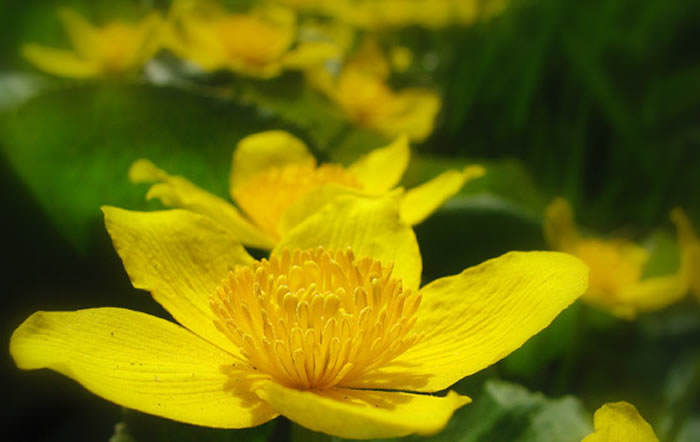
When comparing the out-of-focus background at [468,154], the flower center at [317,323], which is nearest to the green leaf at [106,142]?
the out-of-focus background at [468,154]

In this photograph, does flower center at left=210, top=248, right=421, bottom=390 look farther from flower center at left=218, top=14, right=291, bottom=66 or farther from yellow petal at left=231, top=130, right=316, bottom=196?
flower center at left=218, top=14, right=291, bottom=66

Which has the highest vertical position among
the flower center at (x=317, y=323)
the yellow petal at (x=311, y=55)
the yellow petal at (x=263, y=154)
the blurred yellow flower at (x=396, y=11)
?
the blurred yellow flower at (x=396, y=11)

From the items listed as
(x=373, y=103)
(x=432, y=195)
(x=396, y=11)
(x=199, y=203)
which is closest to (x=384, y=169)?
(x=432, y=195)

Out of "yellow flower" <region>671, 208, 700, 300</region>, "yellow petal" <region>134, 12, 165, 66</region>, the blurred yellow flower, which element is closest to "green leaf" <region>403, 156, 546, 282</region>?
"yellow flower" <region>671, 208, 700, 300</region>

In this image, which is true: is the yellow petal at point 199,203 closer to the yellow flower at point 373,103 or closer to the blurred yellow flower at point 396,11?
the yellow flower at point 373,103

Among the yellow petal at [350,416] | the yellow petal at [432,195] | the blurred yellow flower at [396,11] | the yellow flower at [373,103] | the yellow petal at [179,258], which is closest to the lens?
the yellow petal at [350,416]

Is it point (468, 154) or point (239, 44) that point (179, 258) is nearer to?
point (239, 44)

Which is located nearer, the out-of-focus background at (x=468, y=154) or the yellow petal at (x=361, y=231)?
the yellow petal at (x=361, y=231)

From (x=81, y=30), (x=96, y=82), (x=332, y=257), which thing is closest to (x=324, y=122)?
(x=81, y=30)
